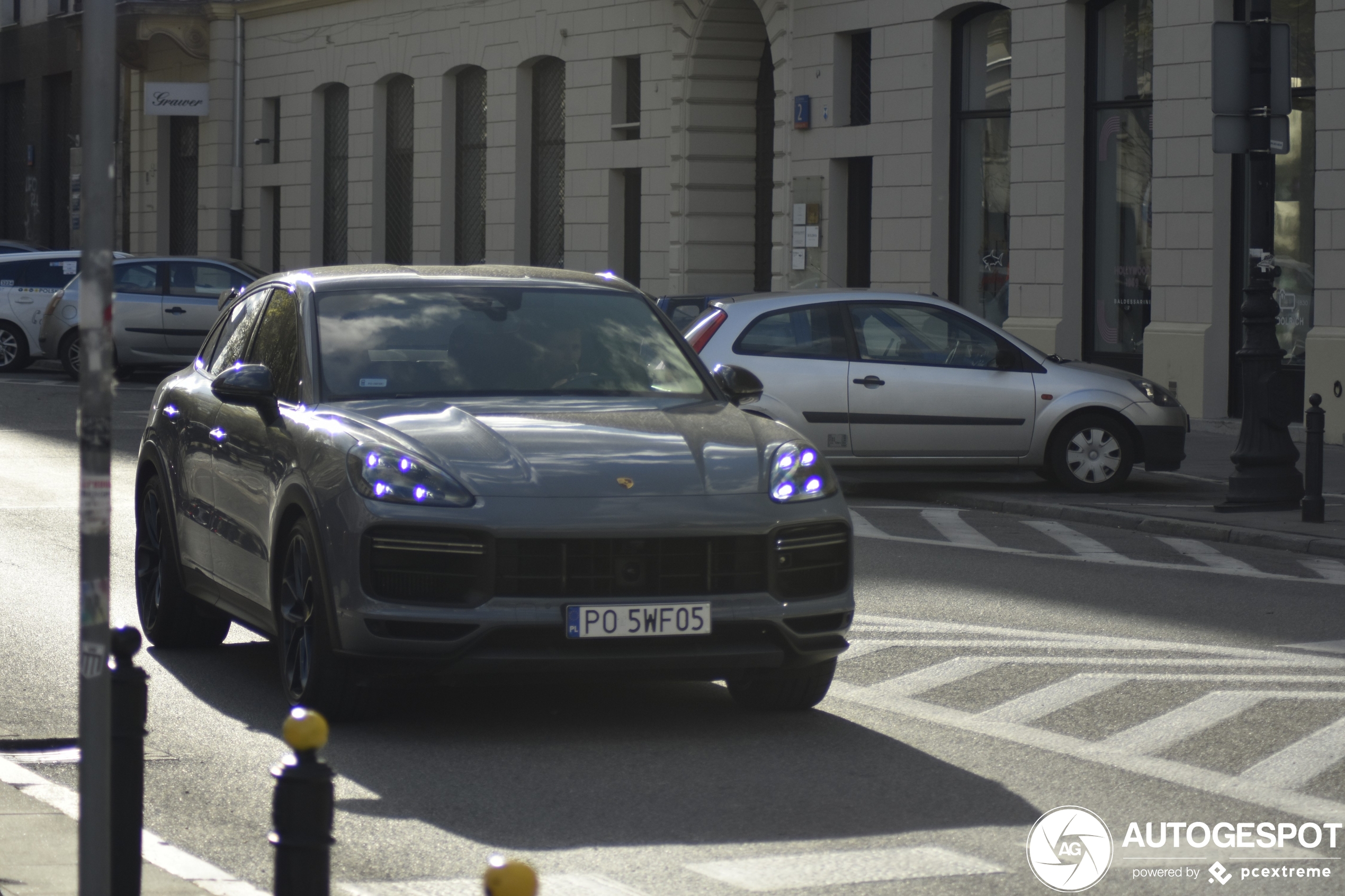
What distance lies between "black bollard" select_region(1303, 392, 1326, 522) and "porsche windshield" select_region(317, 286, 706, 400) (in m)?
6.54

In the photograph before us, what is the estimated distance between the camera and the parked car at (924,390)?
15078mm

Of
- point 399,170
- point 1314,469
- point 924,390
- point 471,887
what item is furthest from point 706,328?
point 399,170

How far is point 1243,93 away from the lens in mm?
14164

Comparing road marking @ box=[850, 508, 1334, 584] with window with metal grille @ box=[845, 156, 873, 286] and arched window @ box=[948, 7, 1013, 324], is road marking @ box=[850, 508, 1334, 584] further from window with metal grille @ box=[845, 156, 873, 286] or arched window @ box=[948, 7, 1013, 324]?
window with metal grille @ box=[845, 156, 873, 286]

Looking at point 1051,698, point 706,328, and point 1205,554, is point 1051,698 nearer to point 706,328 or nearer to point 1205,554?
point 1205,554

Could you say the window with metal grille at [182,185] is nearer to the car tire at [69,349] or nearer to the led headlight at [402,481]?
the car tire at [69,349]

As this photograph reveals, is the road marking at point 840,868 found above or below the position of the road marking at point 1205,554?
below

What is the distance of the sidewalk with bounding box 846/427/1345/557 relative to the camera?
1306cm

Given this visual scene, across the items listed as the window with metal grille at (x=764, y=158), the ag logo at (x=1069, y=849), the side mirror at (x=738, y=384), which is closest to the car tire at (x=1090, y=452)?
the side mirror at (x=738, y=384)

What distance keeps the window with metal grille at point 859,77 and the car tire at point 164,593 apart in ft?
57.9

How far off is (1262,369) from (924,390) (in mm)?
A: 2318

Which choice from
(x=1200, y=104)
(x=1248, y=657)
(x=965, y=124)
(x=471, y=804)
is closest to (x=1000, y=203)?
(x=965, y=124)

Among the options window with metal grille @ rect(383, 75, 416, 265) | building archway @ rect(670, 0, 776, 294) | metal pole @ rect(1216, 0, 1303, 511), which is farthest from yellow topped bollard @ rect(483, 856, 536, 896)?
window with metal grille @ rect(383, 75, 416, 265)

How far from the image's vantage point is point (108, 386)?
3.86m
